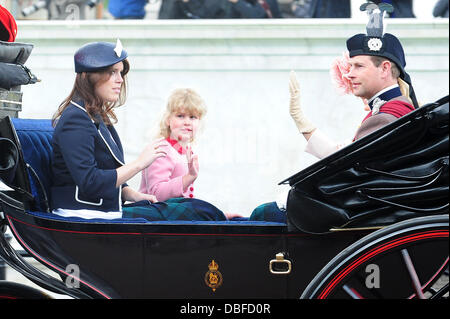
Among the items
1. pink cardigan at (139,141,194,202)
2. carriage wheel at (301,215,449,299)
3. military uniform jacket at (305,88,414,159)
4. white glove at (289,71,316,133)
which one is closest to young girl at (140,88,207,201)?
pink cardigan at (139,141,194,202)

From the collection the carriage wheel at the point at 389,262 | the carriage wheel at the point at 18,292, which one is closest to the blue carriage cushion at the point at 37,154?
the carriage wheel at the point at 18,292

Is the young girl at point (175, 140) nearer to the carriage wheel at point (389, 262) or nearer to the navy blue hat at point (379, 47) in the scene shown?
the navy blue hat at point (379, 47)

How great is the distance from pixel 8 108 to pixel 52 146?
10.8 inches

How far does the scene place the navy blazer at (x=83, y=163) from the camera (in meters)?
2.98

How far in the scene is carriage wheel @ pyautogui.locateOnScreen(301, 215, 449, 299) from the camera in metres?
2.58

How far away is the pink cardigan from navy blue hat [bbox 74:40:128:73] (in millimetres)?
567

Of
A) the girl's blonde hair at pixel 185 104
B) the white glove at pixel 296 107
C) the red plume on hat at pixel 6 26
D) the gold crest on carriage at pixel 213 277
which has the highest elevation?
the red plume on hat at pixel 6 26

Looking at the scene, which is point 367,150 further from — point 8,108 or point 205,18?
point 205,18

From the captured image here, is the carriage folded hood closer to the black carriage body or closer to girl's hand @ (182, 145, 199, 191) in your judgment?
the black carriage body

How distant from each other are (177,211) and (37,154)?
602 mm

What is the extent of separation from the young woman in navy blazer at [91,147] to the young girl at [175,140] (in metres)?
0.35

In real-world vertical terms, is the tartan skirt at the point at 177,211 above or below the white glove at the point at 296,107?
below
